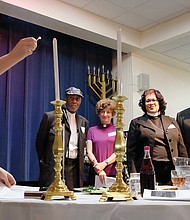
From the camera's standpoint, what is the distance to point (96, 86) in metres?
3.93

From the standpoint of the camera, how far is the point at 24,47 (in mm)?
944

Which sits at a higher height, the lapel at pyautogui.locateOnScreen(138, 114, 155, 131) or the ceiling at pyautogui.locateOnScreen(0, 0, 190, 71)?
the ceiling at pyautogui.locateOnScreen(0, 0, 190, 71)

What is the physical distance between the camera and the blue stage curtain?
124 inches

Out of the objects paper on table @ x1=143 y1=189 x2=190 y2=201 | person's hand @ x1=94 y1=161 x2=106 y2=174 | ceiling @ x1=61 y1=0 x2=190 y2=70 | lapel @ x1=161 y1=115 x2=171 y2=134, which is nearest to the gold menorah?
ceiling @ x1=61 y1=0 x2=190 y2=70

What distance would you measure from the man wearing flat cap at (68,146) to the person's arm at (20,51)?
4.90 ft

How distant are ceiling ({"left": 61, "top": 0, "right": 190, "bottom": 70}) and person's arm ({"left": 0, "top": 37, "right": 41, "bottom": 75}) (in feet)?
7.76

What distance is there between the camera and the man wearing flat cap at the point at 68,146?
248 cm

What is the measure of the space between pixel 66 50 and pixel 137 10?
2.96 ft

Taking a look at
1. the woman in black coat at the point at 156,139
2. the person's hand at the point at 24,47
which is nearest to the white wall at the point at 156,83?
the woman in black coat at the point at 156,139

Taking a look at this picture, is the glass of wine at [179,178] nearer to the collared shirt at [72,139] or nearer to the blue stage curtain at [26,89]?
the collared shirt at [72,139]

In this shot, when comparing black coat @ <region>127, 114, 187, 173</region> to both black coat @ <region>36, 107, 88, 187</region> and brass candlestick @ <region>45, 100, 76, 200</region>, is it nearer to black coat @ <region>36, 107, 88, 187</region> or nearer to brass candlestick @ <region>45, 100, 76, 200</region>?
black coat @ <region>36, 107, 88, 187</region>

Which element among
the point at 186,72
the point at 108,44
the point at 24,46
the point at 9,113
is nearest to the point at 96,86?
the point at 108,44

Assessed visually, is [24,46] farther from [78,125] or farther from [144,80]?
[144,80]

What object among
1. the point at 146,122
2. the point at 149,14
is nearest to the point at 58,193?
the point at 146,122
